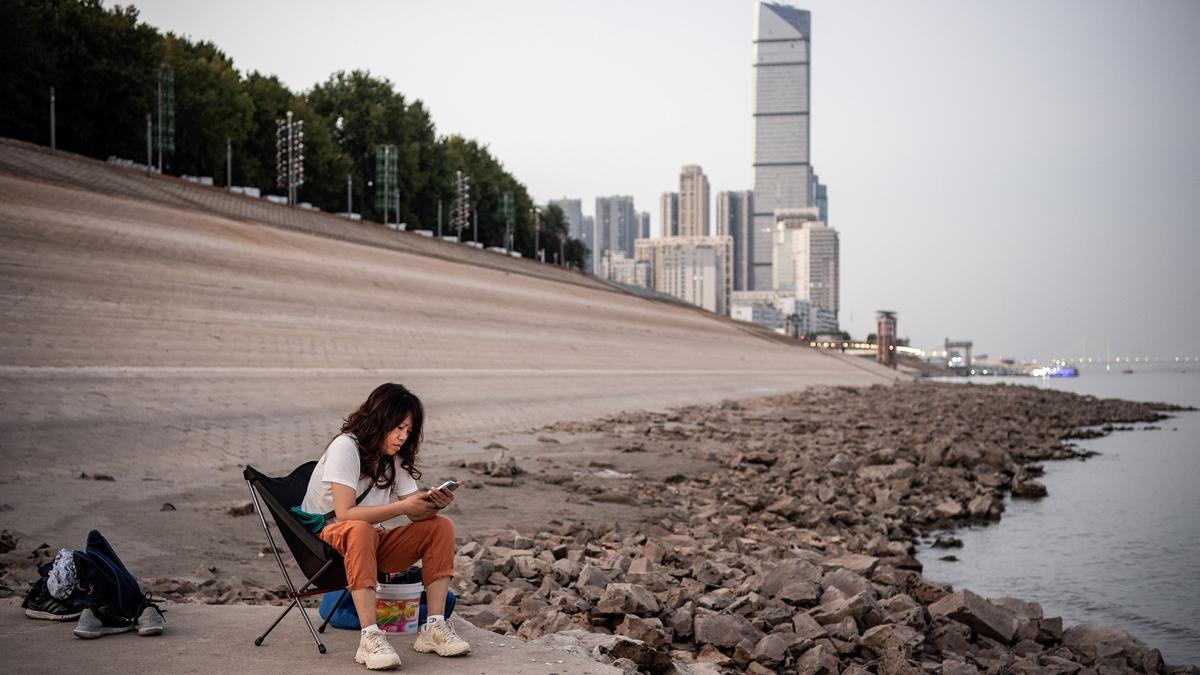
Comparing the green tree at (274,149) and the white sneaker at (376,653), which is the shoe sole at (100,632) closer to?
the white sneaker at (376,653)

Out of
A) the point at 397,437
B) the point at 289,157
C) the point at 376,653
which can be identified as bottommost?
the point at 376,653

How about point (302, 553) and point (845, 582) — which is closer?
point (302, 553)

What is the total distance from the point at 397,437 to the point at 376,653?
3.60 ft

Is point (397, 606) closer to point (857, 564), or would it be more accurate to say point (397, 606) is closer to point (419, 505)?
point (419, 505)

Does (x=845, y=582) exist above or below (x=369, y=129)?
below

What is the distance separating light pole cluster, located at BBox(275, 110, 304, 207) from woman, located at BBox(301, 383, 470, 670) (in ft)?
192

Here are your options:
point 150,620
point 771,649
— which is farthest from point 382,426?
point 771,649

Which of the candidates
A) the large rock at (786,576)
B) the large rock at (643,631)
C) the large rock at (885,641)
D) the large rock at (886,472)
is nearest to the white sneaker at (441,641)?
the large rock at (643,631)

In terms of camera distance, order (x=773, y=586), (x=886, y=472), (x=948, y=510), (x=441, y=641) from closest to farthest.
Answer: (x=441, y=641)
(x=773, y=586)
(x=948, y=510)
(x=886, y=472)

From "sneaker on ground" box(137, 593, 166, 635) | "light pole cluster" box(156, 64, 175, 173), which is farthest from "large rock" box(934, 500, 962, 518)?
"light pole cluster" box(156, 64, 175, 173)

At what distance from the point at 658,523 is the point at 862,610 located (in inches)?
209

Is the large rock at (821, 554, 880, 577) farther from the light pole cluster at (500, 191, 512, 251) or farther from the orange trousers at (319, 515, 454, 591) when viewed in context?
the light pole cluster at (500, 191, 512, 251)

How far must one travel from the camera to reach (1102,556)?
617 inches

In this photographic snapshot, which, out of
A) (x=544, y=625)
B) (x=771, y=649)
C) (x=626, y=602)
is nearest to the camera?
(x=544, y=625)
